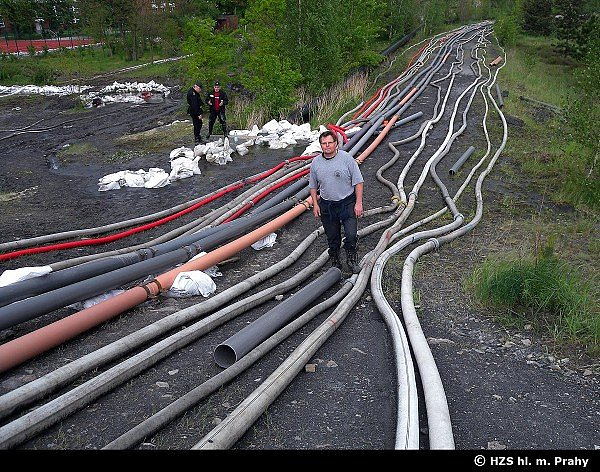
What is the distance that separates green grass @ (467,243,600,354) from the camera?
4617 mm

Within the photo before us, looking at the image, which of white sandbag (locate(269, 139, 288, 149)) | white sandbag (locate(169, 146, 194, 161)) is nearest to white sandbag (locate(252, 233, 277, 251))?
white sandbag (locate(169, 146, 194, 161))

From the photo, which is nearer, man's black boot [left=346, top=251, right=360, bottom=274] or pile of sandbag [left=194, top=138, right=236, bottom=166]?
man's black boot [left=346, top=251, right=360, bottom=274]

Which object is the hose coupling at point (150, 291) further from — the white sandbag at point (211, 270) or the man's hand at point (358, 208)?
the man's hand at point (358, 208)

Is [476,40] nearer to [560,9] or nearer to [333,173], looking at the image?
[560,9]

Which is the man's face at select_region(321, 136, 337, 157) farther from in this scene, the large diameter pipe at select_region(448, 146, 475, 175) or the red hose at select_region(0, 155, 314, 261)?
the large diameter pipe at select_region(448, 146, 475, 175)

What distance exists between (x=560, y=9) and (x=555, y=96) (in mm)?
15753

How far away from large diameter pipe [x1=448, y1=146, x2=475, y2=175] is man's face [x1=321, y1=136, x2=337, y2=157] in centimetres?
515

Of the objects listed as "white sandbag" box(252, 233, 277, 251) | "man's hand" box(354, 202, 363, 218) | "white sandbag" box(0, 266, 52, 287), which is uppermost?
"man's hand" box(354, 202, 363, 218)

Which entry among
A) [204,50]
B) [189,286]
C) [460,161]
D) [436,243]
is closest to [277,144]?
[460,161]

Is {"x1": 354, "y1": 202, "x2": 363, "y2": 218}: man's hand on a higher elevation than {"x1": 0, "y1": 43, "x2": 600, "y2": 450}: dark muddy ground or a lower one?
higher

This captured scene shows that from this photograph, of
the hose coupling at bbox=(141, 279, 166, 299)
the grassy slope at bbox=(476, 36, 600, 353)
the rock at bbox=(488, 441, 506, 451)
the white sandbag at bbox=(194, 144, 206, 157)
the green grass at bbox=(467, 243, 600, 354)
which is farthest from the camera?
the white sandbag at bbox=(194, 144, 206, 157)

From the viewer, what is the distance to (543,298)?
16.1 ft

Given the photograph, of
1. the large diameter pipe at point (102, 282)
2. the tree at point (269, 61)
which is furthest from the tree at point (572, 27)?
the large diameter pipe at point (102, 282)
